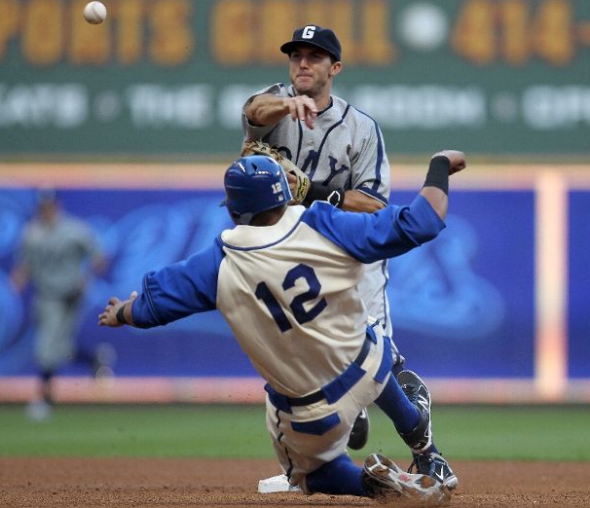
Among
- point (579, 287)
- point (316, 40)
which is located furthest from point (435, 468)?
point (579, 287)

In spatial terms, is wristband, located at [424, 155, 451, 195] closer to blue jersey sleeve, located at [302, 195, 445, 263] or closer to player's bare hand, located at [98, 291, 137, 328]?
blue jersey sleeve, located at [302, 195, 445, 263]

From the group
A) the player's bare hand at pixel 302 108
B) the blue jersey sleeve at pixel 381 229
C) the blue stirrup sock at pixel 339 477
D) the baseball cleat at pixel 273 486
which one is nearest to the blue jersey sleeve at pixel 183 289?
the blue jersey sleeve at pixel 381 229

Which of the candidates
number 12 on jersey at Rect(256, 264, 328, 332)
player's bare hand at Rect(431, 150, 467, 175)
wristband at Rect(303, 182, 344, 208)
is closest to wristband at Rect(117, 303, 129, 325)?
number 12 on jersey at Rect(256, 264, 328, 332)

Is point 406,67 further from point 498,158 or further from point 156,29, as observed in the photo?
point 156,29

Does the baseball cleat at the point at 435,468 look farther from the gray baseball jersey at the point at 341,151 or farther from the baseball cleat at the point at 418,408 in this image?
the gray baseball jersey at the point at 341,151

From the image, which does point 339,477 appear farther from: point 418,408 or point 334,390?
point 418,408

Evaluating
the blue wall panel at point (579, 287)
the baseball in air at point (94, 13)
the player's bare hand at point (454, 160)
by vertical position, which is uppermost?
the baseball in air at point (94, 13)

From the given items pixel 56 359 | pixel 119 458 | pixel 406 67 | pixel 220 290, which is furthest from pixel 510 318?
pixel 220 290
